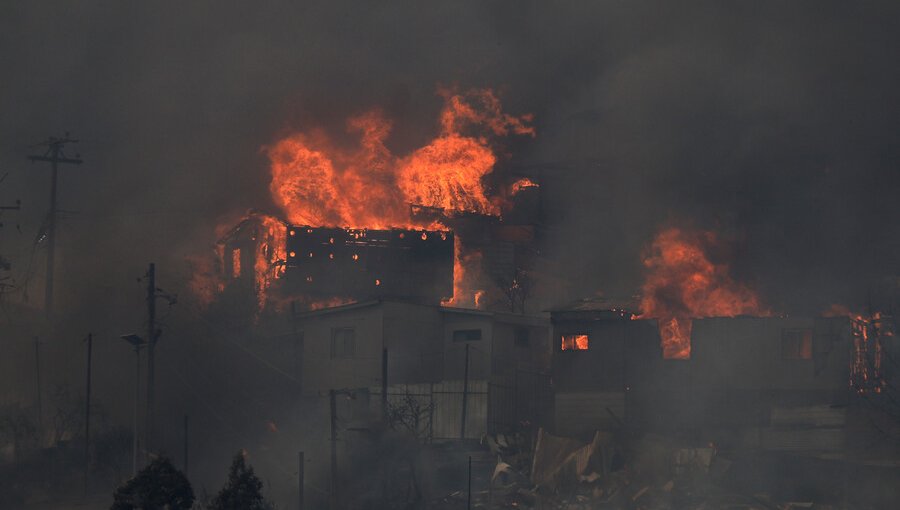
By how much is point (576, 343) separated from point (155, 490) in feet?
82.1

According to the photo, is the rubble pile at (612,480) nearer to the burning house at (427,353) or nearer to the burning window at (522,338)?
the burning house at (427,353)

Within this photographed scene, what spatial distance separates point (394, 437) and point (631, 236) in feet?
95.2

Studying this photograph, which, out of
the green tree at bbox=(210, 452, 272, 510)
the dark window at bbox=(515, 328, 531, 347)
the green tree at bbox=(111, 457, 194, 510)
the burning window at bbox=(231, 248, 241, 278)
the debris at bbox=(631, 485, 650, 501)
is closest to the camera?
the green tree at bbox=(111, 457, 194, 510)

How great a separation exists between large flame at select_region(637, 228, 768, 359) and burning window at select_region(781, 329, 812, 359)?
7771 mm

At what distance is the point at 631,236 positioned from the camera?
6731 cm

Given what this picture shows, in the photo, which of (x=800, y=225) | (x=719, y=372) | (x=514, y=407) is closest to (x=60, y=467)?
(x=514, y=407)

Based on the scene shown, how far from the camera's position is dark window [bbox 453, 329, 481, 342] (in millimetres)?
51312

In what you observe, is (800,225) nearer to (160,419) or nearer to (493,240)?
(493,240)

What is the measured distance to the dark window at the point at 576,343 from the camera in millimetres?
46156

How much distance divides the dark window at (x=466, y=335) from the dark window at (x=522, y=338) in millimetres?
2094

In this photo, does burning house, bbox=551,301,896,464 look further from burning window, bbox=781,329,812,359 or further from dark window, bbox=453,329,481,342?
dark window, bbox=453,329,481,342

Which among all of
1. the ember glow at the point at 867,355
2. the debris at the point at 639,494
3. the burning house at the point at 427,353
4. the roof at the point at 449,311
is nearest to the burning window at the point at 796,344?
the ember glow at the point at 867,355

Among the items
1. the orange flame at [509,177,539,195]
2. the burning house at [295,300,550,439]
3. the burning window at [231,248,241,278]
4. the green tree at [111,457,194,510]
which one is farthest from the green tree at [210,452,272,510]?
the orange flame at [509,177,539,195]

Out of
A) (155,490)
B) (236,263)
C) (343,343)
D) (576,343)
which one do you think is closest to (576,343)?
(576,343)
